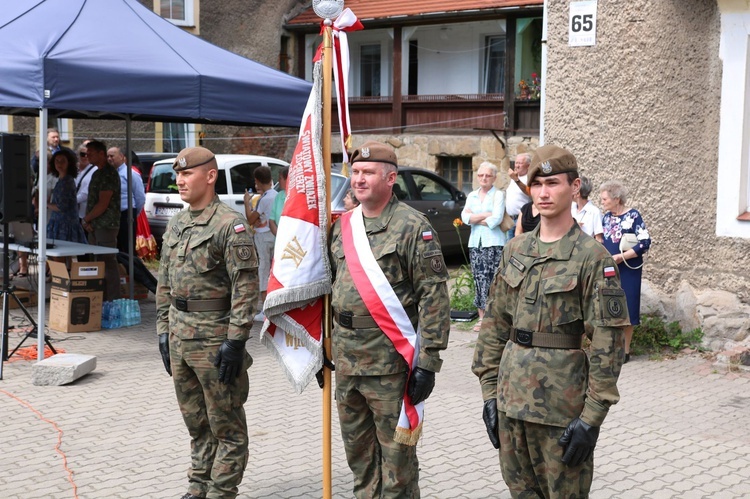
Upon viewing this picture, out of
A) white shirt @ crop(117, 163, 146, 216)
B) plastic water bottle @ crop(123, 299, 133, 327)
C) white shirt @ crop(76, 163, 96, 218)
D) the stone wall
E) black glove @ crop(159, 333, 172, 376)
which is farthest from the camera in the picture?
white shirt @ crop(117, 163, 146, 216)

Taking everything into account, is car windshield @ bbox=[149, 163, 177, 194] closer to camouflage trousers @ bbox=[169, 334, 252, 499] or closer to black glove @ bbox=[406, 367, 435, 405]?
camouflage trousers @ bbox=[169, 334, 252, 499]

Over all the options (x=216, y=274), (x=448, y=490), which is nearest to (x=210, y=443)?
(x=216, y=274)

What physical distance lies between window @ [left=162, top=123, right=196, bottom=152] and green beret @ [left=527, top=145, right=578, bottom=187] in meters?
20.5

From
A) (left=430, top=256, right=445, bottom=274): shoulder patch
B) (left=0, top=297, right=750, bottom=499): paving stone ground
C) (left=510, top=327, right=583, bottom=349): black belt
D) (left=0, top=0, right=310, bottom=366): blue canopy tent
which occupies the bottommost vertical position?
(left=0, top=297, right=750, bottom=499): paving stone ground

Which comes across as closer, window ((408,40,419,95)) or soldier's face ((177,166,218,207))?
soldier's face ((177,166,218,207))

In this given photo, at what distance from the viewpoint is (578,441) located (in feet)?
11.4

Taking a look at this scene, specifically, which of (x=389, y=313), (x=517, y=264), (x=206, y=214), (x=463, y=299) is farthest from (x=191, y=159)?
(x=463, y=299)

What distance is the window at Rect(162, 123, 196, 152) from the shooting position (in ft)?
76.9

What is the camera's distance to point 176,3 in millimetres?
23469

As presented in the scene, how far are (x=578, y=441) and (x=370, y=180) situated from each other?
161 cm

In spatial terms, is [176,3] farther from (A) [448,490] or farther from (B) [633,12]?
(A) [448,490]

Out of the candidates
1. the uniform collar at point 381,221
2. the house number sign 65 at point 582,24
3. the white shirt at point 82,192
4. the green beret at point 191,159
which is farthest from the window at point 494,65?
the uniform collar at point 381,221

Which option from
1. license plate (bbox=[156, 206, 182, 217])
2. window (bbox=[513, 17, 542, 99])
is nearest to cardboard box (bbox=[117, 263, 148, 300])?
A: license plate (bbox=[156, 206, 182, 217])

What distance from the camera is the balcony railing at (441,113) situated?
21.9m
